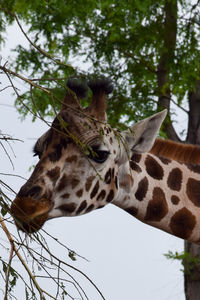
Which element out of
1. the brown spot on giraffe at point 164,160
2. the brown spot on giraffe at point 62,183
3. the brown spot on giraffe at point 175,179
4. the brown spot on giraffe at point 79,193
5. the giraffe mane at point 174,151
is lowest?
the brown spot on giraffe at point 79,193

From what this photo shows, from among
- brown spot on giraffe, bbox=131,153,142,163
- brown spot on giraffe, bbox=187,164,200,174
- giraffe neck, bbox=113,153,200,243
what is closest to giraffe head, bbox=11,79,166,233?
giraffe neck, bbox=113,153,200,243

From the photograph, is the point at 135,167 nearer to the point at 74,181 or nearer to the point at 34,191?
the point at 74,181

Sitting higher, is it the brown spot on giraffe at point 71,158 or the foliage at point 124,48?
the foliage at point 124,48

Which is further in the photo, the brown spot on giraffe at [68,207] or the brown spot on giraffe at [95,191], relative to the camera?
the brown spot on giraffe at [95,191]

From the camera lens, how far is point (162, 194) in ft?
19.5

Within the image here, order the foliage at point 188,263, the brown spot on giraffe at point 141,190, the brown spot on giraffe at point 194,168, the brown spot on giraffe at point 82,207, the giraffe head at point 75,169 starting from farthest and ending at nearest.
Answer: the foliage at point 188,263 < the brown spot on giraffe at point 194,168 < the brown spot on giraffe at point 141,190 < the brown spot on giraffe at point 82,207 < the giraffe head at point 75,169

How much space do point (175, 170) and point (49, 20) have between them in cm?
735

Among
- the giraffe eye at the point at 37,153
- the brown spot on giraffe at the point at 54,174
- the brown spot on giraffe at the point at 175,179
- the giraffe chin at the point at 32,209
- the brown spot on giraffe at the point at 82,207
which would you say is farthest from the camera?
the brown spot on giraffe at the point at 175,179

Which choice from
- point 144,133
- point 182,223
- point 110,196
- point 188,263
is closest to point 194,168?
point 182,223

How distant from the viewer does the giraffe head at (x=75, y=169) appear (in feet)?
16.7

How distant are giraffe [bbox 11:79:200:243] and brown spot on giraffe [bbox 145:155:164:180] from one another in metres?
0.01

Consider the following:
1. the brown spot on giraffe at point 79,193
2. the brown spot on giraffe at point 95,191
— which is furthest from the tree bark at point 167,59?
the brown spot on giraffe at point 79,193

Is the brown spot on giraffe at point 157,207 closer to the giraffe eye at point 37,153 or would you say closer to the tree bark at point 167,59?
the giraffe eye at point 37,153

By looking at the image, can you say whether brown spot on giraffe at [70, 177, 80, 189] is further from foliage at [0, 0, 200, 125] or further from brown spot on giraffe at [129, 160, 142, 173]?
foliage at [0, 0, 200, 125]
